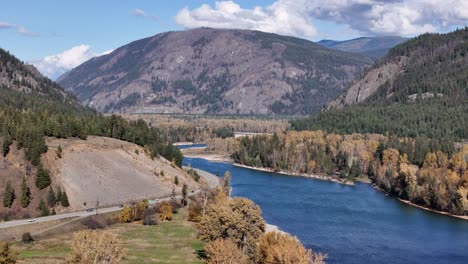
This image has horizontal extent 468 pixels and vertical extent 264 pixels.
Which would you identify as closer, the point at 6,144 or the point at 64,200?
the point at 64,200

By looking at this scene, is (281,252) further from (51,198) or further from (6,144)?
(6,144)

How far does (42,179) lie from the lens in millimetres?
134875

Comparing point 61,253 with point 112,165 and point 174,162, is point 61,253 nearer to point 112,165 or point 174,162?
point 112,165

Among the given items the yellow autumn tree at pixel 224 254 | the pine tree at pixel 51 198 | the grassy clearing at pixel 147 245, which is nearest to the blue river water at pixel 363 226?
the grassy clearing at pixel 147 245

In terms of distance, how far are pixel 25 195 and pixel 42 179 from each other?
814cm

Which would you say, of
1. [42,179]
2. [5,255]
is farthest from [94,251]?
[42,179]

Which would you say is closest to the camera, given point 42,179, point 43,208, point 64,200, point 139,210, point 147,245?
point 147,245

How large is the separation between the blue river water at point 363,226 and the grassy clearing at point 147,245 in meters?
25.8

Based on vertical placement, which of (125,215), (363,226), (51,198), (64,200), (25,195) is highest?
(25,195)

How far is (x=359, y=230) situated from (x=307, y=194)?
177 feet

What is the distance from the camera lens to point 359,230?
13350 cm

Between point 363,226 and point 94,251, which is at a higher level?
point 94,251

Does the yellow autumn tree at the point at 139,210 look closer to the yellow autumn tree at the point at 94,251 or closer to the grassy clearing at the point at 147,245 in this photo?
the grassy clearing at the point at 147,245

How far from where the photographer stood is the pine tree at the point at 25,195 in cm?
12650
